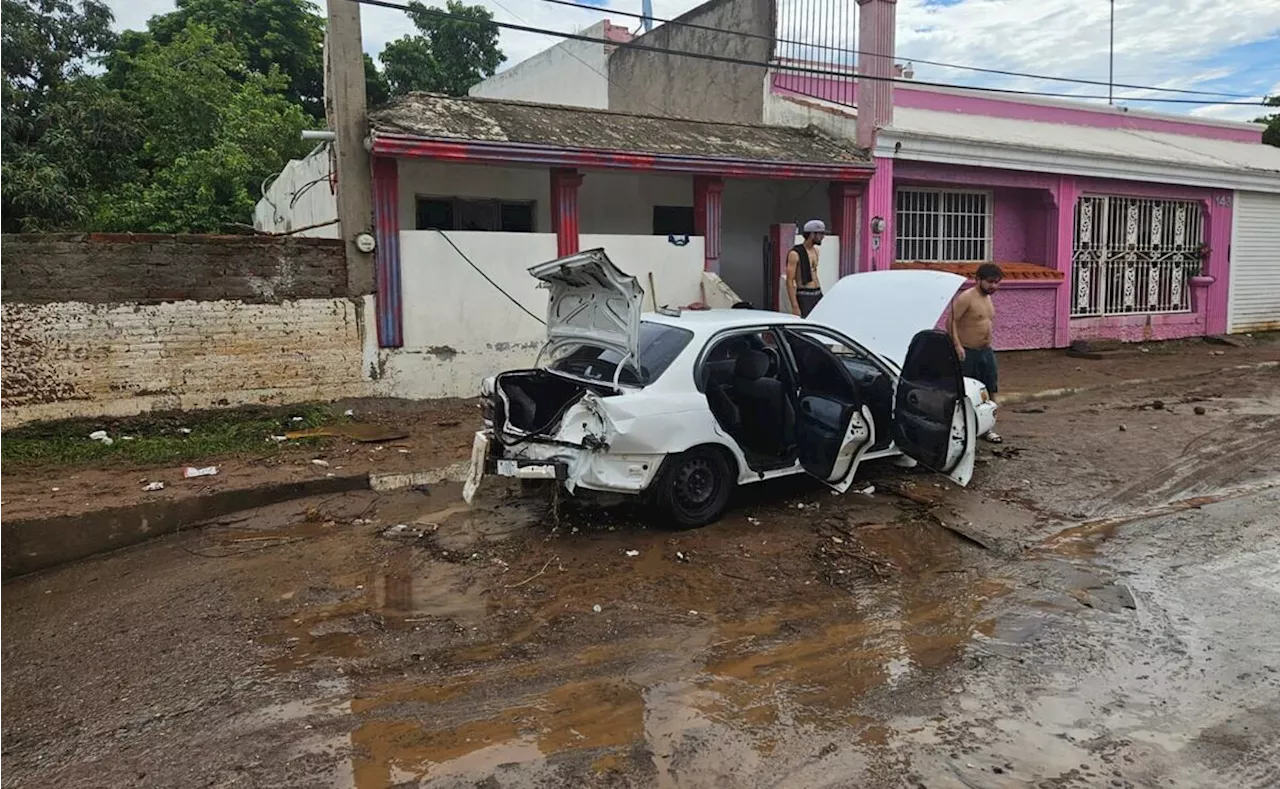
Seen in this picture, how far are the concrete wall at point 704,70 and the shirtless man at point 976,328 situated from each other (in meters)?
7.31

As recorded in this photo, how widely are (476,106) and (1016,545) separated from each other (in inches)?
312

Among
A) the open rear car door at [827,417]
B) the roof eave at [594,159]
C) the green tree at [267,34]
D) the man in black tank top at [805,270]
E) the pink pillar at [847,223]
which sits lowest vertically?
the open rear car door at [827,417]

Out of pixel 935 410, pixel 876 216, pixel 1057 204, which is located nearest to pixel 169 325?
pixel 935 410

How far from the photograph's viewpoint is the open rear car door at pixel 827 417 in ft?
19.4


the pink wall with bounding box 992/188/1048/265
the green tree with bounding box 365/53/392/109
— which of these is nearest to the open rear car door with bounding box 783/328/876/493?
the pink wall with bounding box 992/188/1048/265

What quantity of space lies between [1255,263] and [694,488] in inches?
669

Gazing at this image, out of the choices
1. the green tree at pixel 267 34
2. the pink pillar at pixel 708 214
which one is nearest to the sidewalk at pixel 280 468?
the pink pillar at pixel 708 214

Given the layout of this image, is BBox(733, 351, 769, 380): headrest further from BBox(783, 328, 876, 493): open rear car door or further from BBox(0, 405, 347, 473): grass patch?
BBox(0, 405, 347, 473): grass patch

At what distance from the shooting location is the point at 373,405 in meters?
9.18

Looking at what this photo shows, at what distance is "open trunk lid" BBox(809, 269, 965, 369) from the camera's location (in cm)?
689

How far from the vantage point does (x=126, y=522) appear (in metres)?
6.11

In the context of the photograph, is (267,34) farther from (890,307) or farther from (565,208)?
(890,307)

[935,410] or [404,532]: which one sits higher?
[935,410]

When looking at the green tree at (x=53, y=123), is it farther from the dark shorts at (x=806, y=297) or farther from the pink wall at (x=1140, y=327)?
the pink wall at (x=1140, y=327)
